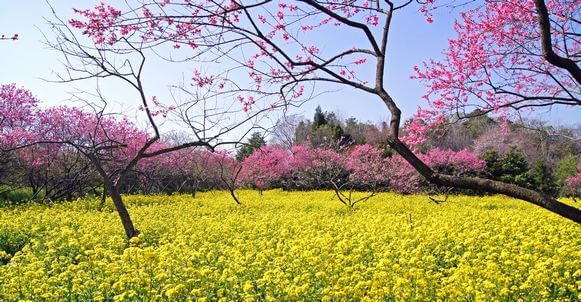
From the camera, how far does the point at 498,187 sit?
10.5ft

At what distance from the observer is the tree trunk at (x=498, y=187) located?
123 inches

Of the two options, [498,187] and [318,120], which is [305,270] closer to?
[498,187]

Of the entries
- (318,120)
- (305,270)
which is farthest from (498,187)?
(318,120)

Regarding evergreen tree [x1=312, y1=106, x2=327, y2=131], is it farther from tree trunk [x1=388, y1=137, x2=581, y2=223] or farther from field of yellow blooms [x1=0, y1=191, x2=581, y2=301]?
tree trunk [x1=388, y1=137, x2=581, y2=223]

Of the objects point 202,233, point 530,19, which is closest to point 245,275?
point 202,233

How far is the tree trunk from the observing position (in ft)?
10.2

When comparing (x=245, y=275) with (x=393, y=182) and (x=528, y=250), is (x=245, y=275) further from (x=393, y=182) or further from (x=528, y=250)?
(x=393, y=182)

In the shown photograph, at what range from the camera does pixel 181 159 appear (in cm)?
2475

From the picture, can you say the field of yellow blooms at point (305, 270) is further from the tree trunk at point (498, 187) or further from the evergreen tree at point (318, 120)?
the evergreen tree at point (318, 120)

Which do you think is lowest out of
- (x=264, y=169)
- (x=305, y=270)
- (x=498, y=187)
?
(x=305, y=270)

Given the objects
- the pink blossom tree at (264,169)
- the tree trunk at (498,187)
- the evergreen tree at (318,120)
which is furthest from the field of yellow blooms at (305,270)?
the evergreen tree at (318,120)

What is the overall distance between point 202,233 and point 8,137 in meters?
14.1

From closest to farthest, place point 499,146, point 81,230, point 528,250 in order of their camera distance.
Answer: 1. point 528,250
2. point 81,230
3. point 499,146

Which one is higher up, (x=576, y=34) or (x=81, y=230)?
(x=576, y=34)
